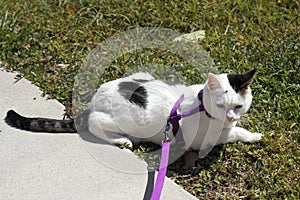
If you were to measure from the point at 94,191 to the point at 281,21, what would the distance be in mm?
2800

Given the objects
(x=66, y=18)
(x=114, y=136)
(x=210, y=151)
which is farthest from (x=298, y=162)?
(x=66, y=18)

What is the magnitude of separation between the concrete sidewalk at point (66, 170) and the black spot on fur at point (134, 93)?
37cm

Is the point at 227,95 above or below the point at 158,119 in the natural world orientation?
above

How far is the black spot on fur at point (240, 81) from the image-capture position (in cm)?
316

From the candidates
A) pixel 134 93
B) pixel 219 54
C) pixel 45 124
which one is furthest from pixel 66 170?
pixel 219 54

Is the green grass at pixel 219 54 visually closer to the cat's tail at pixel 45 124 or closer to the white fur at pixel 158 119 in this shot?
the white fur at pixel 158 119

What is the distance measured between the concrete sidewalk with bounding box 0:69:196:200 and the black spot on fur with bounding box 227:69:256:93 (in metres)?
0.73

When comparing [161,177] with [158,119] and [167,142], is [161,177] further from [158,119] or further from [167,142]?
[158,119]

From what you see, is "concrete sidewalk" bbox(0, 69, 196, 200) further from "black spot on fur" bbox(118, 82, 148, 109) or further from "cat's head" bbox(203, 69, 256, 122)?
"cat's head" bbox(203, 69, 256, 122)

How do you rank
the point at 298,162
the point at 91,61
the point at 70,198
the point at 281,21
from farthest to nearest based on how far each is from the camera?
the point at 281,21, the point at 91,61, the point at 298,162, the point at 70,198

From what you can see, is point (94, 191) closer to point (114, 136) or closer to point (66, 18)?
point (114, 136)

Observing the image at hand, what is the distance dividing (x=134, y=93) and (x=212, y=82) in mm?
595

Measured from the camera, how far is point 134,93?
3492 mm

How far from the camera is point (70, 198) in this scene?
321cm
